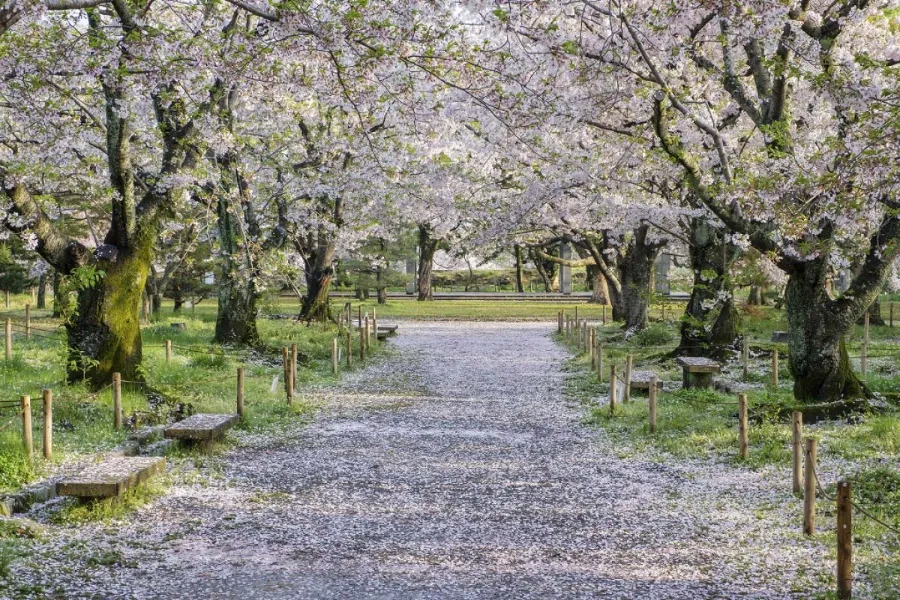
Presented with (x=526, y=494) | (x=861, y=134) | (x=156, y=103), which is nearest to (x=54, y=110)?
(x=156, y=103)

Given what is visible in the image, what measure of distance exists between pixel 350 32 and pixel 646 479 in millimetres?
5715

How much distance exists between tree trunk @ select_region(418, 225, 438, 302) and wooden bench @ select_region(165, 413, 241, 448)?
42062 mm

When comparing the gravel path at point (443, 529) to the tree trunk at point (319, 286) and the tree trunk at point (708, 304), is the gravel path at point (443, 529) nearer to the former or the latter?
the tree trunk at point (708, 304)

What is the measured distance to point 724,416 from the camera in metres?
13.5

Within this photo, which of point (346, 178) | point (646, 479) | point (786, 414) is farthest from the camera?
point (346, 178)

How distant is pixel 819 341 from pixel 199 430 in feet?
29.6

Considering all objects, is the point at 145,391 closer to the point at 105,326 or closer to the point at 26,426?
the point at 105,326

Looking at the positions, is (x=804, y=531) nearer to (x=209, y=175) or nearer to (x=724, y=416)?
(x=724, y=416)

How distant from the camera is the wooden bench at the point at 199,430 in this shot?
35.1 feet

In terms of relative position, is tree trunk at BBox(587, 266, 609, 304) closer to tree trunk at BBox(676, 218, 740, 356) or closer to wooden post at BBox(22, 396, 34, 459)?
tree trunk at BBox(676, 218, 740, 356)

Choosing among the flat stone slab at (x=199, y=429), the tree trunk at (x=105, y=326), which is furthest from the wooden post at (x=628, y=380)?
the tree trunk at (x=105, y=326)

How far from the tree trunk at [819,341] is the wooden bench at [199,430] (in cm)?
858

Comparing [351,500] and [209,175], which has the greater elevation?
[209,175]

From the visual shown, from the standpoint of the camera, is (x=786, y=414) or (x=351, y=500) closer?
(x=351, y=500)
